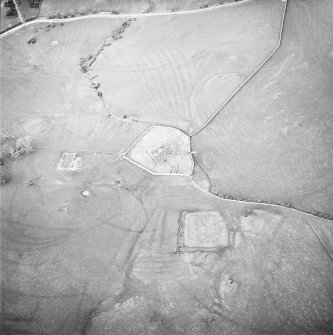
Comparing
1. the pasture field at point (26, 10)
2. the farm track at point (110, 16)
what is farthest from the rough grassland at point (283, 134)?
the pasture field at point (26, 10)

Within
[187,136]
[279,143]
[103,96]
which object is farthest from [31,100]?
[279,143]

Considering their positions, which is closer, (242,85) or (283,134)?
(283,134)

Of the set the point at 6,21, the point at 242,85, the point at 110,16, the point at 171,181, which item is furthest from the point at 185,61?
the point at 6,21

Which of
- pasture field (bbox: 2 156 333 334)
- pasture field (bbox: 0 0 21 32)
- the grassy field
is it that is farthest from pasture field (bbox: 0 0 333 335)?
pasture field (bbox: 0 0 21 32)

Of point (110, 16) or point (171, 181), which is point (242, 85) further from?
point (110, 16)

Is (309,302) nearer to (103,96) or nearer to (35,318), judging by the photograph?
(35,318)

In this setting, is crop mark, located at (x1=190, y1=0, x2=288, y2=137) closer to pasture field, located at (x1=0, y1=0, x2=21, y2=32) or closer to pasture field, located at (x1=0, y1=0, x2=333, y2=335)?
pasture field, located at (x1=0, y1=0, x2=333, y2=335)

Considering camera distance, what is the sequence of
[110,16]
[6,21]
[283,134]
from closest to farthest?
[283,134]
[110,16]
[6,21]
